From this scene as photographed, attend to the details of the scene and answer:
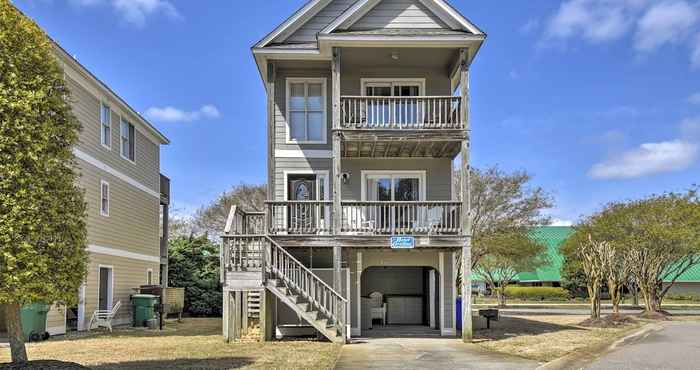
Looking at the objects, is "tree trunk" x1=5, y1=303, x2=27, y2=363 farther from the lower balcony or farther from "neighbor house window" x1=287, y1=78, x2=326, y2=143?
Answer: "neighbor house window" x1=287, y1=78, x2=326, y2=143

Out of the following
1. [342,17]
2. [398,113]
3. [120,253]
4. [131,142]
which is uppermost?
[342,17]

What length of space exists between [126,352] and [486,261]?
33111 millimetres

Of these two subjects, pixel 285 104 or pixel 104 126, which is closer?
pixel 285 104

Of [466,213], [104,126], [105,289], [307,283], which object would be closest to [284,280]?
[307,283]

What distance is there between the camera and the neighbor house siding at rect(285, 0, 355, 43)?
1993 cm

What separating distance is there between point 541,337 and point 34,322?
13.5 meters

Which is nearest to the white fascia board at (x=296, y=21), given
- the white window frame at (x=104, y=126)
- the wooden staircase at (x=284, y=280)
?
the wooden staircase at (x=284, y=280)

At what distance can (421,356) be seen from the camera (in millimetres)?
13961

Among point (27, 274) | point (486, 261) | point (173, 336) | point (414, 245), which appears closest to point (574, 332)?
point (414, 245)

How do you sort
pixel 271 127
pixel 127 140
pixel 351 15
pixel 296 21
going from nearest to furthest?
pixel 351 15, pixel 271 127, pixel 296 21, pixel 127 140

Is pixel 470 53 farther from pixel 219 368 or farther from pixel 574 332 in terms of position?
pixel 219 368

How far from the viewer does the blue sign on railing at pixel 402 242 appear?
57.8 feet

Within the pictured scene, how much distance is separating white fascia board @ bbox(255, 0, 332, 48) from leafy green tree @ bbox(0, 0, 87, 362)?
9.04 meters

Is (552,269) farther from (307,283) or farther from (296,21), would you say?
(307,283)
